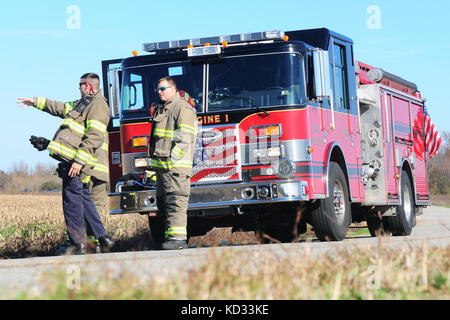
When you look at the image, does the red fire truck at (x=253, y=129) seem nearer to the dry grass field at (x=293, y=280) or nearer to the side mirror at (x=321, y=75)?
the side mirror at (x=321, y=75)

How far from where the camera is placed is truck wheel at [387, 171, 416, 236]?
1480 cm

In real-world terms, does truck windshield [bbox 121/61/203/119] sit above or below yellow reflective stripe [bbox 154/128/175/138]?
above

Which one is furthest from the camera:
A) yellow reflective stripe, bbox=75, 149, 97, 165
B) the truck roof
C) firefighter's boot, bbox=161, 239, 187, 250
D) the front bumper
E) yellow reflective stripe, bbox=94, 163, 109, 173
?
the truck roof

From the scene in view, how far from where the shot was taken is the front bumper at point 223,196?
1052cm

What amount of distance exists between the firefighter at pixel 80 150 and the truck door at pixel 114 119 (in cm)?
109

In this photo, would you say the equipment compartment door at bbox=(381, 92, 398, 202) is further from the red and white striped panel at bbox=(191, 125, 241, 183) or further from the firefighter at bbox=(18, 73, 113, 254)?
the firefighter at bbox=(18, 73, 113, 254)

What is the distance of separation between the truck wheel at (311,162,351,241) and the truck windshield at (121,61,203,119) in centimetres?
220

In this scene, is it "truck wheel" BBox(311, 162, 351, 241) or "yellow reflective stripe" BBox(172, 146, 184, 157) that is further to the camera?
"truck wheel" BBox(311, 162, 351, 241)

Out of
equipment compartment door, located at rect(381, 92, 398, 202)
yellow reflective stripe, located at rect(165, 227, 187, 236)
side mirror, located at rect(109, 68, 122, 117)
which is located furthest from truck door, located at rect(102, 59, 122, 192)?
equipment compartment door, located at rect(381, 92, 398, 202)

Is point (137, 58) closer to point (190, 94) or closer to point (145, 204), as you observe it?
point (190, 94)

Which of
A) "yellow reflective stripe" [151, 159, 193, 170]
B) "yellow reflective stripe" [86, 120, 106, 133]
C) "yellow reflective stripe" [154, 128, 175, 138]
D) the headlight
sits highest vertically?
"yellow reflective stripe" [86, 120, 106, 133]

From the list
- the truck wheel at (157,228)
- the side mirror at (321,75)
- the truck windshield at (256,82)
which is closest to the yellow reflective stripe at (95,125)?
the truck windshield at (256,82)
